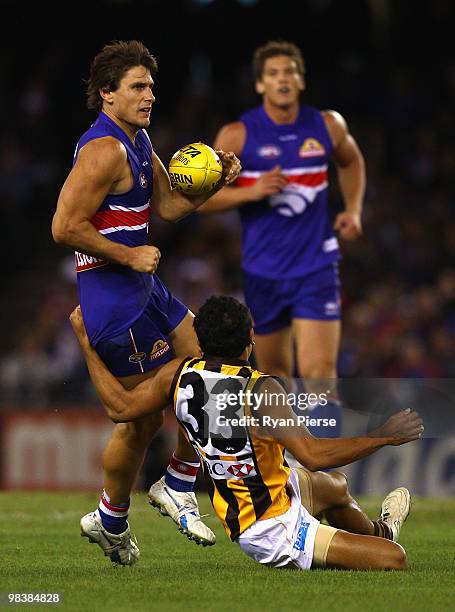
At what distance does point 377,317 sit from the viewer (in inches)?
578

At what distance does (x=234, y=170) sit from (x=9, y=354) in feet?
31.0

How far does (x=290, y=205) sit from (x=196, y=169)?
2.50 metres

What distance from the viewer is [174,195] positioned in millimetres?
7555

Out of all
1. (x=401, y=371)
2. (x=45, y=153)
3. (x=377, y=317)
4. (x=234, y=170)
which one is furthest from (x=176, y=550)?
(x=45, y=153)

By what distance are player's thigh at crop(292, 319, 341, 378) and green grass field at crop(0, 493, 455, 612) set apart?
1.32m

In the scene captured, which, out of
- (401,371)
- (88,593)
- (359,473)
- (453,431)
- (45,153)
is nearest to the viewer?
(88,593)

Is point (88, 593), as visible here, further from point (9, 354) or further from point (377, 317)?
point (9, 354)

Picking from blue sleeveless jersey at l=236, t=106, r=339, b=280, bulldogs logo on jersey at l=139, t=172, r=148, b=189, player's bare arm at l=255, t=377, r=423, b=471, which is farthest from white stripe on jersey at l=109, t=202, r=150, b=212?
blue sleeveless jersey at l=236, t=106, r=339, b=280

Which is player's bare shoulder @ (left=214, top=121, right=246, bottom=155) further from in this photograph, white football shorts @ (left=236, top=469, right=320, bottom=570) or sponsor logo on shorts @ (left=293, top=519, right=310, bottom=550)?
sponsor logo on shorts @ (left=293, top=519, right=310, bottom=550)

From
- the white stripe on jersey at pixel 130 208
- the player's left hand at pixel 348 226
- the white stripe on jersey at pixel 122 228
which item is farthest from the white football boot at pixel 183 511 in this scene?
the player's left hand at pixel 348 226

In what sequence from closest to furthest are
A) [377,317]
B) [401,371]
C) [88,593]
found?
[88,593] < [401,371] < [377,317]

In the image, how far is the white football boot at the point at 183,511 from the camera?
277 inches

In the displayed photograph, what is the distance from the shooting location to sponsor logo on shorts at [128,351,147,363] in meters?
7.11

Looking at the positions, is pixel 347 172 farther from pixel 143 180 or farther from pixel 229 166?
pixel 143 180
